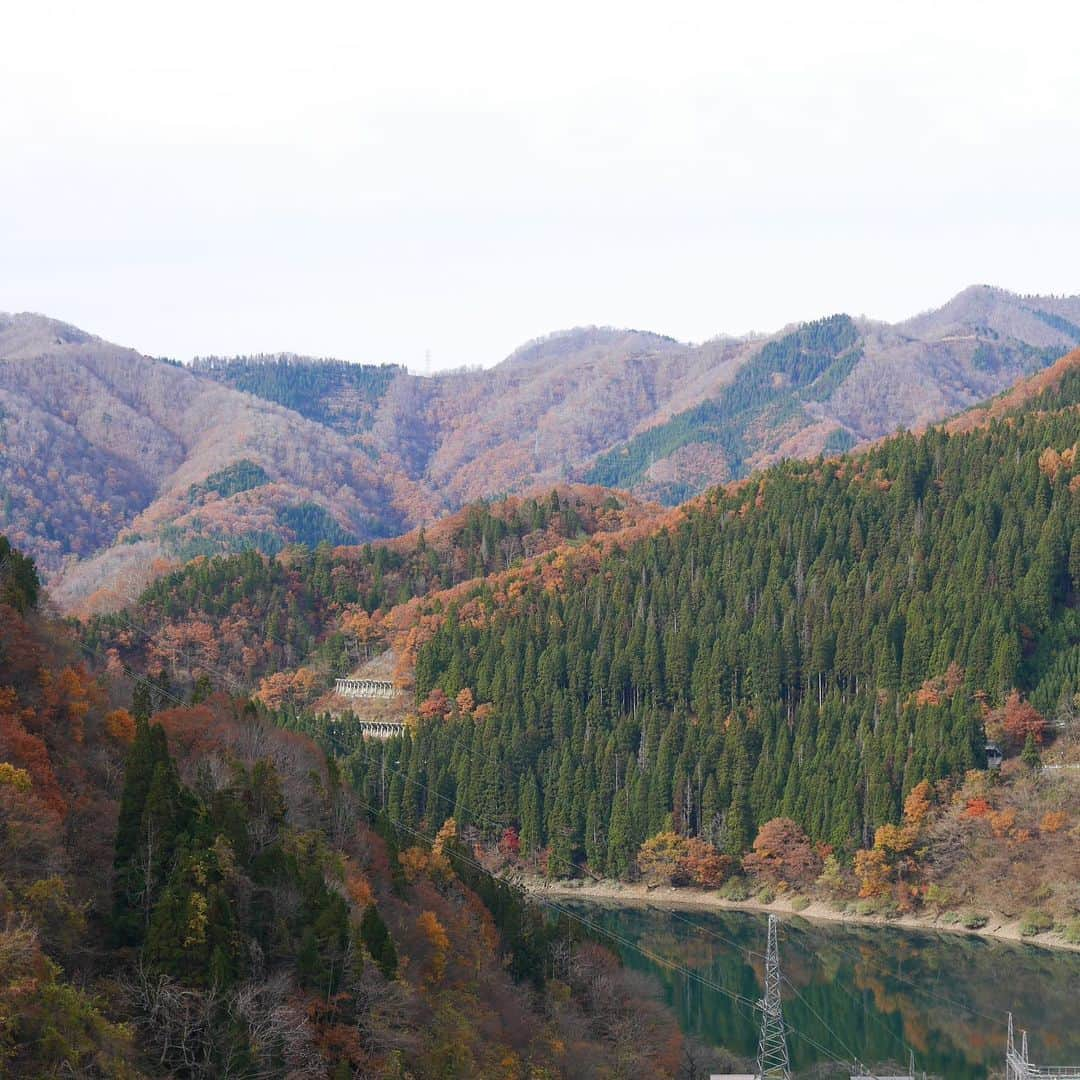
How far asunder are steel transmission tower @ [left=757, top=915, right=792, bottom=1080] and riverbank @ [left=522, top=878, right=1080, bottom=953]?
1426 inches

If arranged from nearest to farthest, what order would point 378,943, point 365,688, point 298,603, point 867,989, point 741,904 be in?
point 378,943
point 867,989
point 741,904
point 365,688
point 298,603

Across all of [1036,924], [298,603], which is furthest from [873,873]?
[298,603]

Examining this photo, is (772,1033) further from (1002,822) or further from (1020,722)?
(1020,722)

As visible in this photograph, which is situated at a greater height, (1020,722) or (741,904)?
(1020,722)

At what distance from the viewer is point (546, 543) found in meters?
194

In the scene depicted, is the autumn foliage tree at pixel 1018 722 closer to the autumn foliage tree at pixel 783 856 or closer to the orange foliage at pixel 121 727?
the autumn foliage tree at pixel 783 856

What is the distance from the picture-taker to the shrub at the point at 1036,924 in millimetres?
114750

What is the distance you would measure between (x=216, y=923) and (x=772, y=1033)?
41.8m

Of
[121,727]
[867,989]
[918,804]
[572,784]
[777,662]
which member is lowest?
[867,989]

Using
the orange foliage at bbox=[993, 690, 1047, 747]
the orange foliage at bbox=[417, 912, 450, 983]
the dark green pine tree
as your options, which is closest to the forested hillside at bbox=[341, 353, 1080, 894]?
the orange foliage at bbox=[993, 690, 1047, 747]

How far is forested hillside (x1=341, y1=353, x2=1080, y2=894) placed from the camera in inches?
5182

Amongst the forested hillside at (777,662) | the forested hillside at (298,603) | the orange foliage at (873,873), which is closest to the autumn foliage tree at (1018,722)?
the forested hillside at (777,662)

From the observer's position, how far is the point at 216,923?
159 feet

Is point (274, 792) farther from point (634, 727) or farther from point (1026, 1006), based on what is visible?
point (634, 727)
